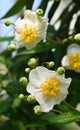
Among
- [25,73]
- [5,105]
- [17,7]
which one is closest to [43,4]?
[17,7]

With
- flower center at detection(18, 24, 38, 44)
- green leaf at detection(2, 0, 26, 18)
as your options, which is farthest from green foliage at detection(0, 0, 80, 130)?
flower center at detection(18, 24, 38, 44)

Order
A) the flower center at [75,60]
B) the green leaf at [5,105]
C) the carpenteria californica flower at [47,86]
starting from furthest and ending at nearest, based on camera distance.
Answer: the green leaf at [5,105], the flower center at [75,60], the carpenteria californica flower at [47,86]

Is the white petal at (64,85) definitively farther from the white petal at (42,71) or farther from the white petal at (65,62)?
the white petal at (65,62)

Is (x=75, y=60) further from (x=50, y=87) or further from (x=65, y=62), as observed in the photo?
(x=50, y=87)

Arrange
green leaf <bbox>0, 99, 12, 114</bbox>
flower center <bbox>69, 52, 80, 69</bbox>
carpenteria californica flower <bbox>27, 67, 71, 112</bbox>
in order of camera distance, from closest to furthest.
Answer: carpenteria californica flower <bbox>27, 67, 71, 112</bbox> → flower center <bbox>69, 52, 80, 69</bbox> → green leaf <bbox>0, 99, 12, 114</bbox>

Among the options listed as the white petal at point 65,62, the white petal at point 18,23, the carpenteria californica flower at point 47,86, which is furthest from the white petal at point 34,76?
the white petal at point 65,62

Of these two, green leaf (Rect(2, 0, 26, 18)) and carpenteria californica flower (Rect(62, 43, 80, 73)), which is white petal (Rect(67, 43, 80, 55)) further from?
green leaf (Rect(2, 0, 26, 18))

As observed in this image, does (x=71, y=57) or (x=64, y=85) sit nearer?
(x=64, y=85)
